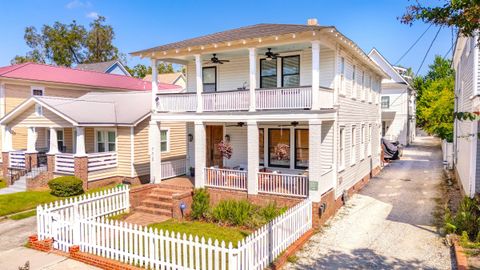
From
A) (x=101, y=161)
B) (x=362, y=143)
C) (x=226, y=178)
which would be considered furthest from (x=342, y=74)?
(x=101, y=161)

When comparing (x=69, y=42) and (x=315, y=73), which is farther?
(x=69, y=42)

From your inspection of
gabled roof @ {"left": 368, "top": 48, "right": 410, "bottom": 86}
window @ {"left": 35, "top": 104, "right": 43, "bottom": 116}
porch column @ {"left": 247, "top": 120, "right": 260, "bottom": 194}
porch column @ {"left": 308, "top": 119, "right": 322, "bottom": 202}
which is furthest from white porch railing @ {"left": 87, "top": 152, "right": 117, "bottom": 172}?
gabled roof @ {"left": 368, "top": 48, "right": 410, "bottom": 86}

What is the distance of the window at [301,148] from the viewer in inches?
610

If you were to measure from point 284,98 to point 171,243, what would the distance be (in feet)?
21.9

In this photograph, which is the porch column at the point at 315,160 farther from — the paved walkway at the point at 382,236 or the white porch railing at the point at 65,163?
the white porch railing at the point at 65,163

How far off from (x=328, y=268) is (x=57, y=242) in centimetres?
750

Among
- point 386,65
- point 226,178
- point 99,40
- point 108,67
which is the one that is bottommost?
point 226,178

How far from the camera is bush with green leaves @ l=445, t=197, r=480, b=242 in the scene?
10.0 meters

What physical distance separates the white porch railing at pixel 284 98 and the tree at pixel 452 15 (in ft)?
21.1

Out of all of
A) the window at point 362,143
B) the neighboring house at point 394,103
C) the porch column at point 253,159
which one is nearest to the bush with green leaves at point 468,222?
the porch column at point 253,159

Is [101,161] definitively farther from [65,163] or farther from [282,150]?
[282,150]

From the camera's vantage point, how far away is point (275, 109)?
13.0m

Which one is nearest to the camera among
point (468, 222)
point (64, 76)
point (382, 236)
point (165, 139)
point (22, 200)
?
point (468, 222)

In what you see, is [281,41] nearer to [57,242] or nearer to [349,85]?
[349,85]
